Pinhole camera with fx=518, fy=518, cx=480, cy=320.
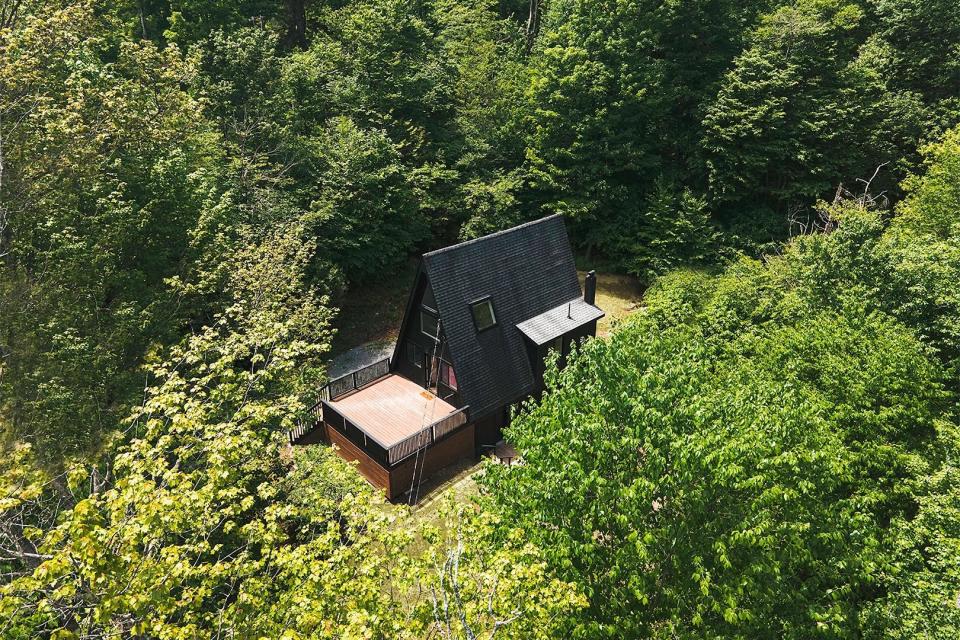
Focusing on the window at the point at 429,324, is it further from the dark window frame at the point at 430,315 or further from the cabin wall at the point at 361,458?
the cabin wall at the point at 361,458

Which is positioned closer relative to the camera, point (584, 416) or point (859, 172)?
point (584, 416)

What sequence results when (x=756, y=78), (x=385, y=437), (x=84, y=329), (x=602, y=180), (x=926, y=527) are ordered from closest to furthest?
(x=926, y=527), (x=84, y=329), (x=385, y=437), (x=756, y=78), (x=602, y=180)

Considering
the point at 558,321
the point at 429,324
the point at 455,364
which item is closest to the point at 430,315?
the point at 429,324

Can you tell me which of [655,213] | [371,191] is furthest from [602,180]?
[371,191]

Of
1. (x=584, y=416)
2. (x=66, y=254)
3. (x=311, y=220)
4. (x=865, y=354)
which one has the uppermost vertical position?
(x=66, y=254)

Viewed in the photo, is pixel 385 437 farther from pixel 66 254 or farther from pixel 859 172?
pixel 859 172

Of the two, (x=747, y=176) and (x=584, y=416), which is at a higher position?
(x=584, y=416)

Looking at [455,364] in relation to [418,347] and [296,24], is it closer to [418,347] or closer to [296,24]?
[418,347]

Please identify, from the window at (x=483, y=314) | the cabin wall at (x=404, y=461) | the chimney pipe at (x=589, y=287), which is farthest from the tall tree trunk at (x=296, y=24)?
the cabin wall at (x=404, y=461)
